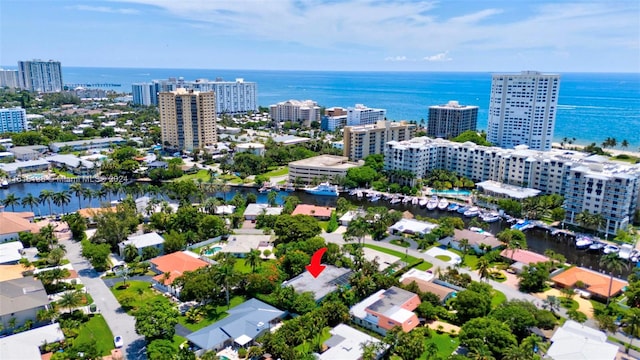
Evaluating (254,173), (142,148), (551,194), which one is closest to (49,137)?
(142,148)

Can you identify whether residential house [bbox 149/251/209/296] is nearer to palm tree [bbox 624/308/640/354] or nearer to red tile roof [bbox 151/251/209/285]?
red tile roof [bbox 151/251/209/285]

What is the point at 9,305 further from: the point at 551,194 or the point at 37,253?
the point at 551,194

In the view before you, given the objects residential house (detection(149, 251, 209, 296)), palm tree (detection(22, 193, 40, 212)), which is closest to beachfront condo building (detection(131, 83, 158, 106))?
palm tree (detection(22, 193, 40, 212))

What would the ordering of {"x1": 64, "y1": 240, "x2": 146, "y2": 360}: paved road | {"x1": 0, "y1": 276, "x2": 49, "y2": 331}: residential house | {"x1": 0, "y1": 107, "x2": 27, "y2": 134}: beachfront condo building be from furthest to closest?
{"x1": 0, "y1": 107, "x2": 27, "y2": 134}: beachfront condo building
{"x1": 0, "y1": 276, "x2": 49, "y2": 331}: residential house
{"x1": 64, "y1": 240, "x2": 146, "y2": 360}: paved road

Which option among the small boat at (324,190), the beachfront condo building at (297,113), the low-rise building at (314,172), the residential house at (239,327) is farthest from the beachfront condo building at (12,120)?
the residential house at (239,327)

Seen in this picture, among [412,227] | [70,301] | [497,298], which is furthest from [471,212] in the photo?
[70,301]

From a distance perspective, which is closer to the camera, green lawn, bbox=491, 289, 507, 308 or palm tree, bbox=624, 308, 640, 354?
palm tree, bbox=624, 308, 640, 354

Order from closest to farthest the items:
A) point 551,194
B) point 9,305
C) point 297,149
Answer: point 9,305 < point 551,194 < point 297,149

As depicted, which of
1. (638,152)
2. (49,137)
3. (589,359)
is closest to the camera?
(589,359)
